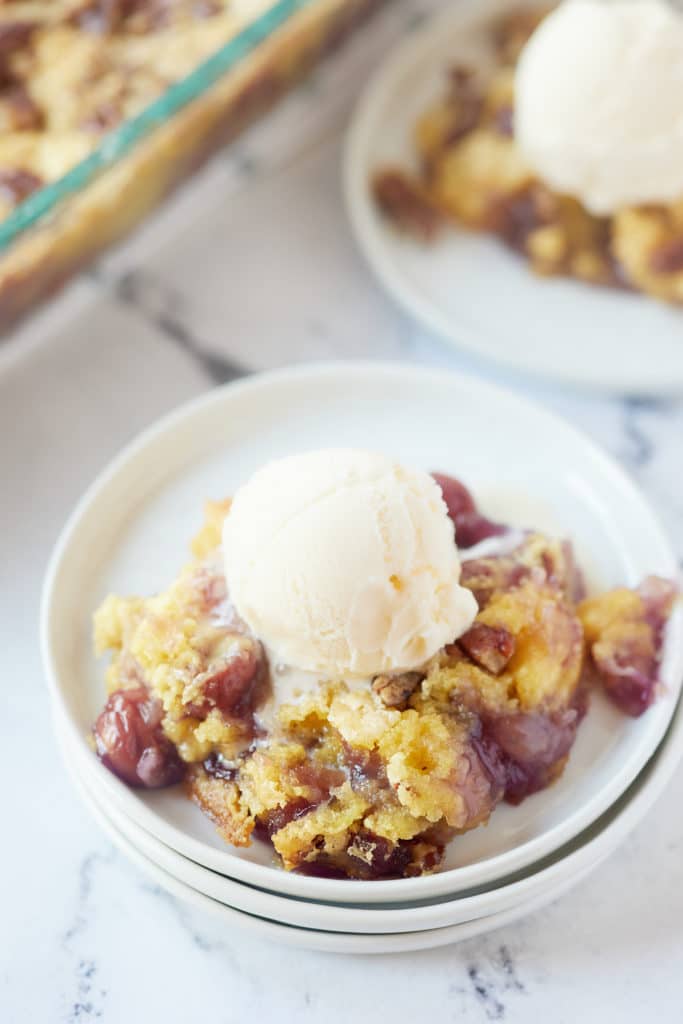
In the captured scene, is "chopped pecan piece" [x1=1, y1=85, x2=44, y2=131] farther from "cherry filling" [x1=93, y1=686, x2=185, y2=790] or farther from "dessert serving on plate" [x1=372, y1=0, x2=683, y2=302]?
"cherry filling" [x1=93, y1=686, x2=185, y2=790]

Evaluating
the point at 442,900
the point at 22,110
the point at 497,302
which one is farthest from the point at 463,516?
the point at 22,110

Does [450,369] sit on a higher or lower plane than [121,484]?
lower

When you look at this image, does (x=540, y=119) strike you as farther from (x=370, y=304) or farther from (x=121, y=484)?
(x=121, y=484)

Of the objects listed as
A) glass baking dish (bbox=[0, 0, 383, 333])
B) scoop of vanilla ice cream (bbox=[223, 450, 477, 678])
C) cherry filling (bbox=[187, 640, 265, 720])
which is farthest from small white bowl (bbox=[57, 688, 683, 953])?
glass baking dish (bbox=[0, 0, 383, 333])

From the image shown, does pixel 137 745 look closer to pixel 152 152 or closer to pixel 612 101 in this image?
pixel 152 152

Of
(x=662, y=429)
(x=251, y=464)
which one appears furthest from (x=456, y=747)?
(x=662, y=429)

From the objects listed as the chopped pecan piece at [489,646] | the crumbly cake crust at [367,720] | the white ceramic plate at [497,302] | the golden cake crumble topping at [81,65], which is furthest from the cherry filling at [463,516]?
the golden cake crumble topping at [81,65]
